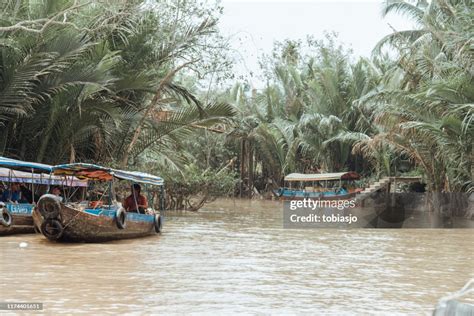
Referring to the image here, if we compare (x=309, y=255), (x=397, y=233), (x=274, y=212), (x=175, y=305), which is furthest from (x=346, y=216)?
(x=175, y=305)

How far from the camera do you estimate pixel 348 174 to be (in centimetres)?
2697

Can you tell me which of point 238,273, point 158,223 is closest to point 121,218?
point 158,223

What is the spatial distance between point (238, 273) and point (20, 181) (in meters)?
6.95

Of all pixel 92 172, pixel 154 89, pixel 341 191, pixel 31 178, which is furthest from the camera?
pixel 341 191

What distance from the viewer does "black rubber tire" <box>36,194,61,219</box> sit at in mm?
12219

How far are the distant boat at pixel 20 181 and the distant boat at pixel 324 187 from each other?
1274 centimetres

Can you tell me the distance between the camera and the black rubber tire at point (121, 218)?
13273 millimetres

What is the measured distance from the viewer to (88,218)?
1258cm

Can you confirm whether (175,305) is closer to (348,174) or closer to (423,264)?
(423,264)

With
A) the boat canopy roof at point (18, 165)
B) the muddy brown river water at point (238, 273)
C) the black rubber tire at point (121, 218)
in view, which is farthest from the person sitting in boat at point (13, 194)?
the black rubber tire at point (121, 218)

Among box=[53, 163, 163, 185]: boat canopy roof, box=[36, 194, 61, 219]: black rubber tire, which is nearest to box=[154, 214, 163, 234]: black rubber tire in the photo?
box=[53, 163, 163, 185]: boat canopy roof

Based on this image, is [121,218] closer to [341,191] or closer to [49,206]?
[49,206]

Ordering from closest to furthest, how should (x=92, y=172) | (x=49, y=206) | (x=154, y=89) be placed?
(x=49, y=206)
(x=92, y=172)
(x=154, y=89)

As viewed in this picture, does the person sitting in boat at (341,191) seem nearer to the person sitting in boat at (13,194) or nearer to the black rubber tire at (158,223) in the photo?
the black rubber tire at (158,223)
